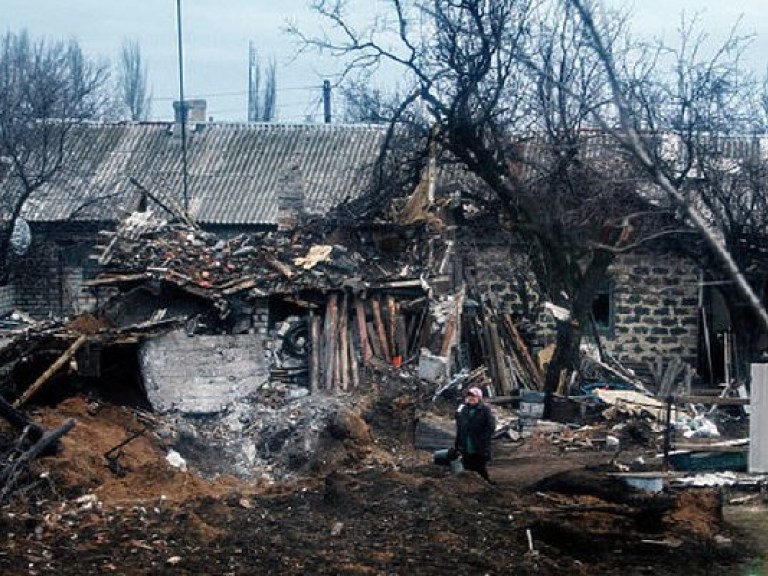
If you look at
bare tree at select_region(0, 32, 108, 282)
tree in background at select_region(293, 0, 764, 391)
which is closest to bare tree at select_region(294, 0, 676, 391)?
tree in background at select_region(293, 0, 764, 391)

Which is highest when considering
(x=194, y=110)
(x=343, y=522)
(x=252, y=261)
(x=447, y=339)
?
(x=194, y=110)

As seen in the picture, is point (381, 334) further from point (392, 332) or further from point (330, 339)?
point (330, 339)

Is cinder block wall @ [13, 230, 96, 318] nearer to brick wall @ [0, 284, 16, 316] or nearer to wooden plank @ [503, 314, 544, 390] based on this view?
brick wall @ [0, 284, 16, 316]

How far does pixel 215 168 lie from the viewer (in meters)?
28.9

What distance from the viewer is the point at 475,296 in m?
19.3

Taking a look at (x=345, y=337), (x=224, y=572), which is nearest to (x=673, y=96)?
(x=345, y=337)

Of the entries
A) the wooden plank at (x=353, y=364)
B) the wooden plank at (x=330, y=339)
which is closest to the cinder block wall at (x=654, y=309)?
the wooden plank at (x=353, y=364)

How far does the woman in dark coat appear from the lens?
12062 millimetres

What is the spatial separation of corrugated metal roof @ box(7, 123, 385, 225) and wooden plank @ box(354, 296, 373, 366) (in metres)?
9.31

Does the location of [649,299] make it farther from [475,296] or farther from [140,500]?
[140,500]

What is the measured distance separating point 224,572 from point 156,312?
7.49 metres

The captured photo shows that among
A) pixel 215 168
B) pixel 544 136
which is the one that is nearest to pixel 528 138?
pixel 544 136

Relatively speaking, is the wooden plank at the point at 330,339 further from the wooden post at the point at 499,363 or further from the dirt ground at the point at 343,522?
the wooden post at the point at 499,363

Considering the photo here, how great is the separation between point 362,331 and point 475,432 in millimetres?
4173
